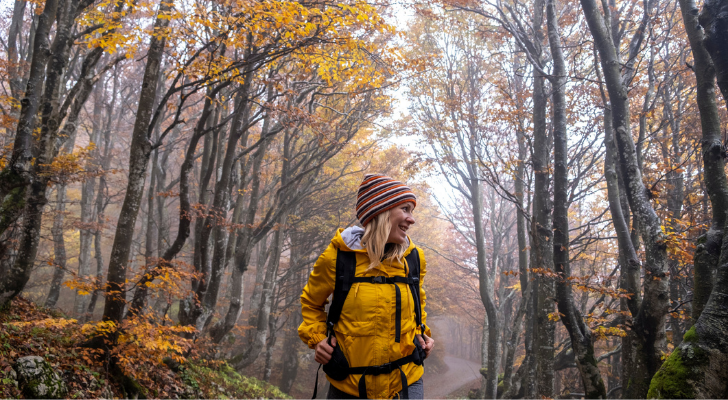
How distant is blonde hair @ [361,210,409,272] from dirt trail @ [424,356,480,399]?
20.7 meters

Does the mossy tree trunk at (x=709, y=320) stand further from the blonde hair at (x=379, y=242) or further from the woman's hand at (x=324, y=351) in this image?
the woman's hand at (x=324, y=351)

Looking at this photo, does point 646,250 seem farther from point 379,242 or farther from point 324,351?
point 324,351

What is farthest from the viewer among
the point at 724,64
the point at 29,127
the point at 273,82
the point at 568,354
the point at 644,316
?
the point at 568,354

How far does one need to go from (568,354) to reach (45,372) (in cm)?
1029

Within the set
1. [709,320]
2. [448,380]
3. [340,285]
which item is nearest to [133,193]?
[340,285]

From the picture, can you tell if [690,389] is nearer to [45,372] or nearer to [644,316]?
[644,316]

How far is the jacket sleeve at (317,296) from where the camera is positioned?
211 centimetres

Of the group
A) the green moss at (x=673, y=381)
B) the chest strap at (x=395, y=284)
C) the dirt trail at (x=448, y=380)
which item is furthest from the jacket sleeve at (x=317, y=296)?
the dirt trail at (x=448, y=380)

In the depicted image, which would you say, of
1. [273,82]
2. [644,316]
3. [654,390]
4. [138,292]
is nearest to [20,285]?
[138,292]

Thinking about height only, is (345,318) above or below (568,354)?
above

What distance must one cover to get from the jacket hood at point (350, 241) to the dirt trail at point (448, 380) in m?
20.7

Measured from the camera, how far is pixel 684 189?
1007 centimetres

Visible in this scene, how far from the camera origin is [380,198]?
2262 mm

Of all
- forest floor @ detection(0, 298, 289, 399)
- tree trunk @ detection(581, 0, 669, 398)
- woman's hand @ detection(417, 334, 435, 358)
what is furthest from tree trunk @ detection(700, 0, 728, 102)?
forest floor @ detection(0, 298, 289, 399)
